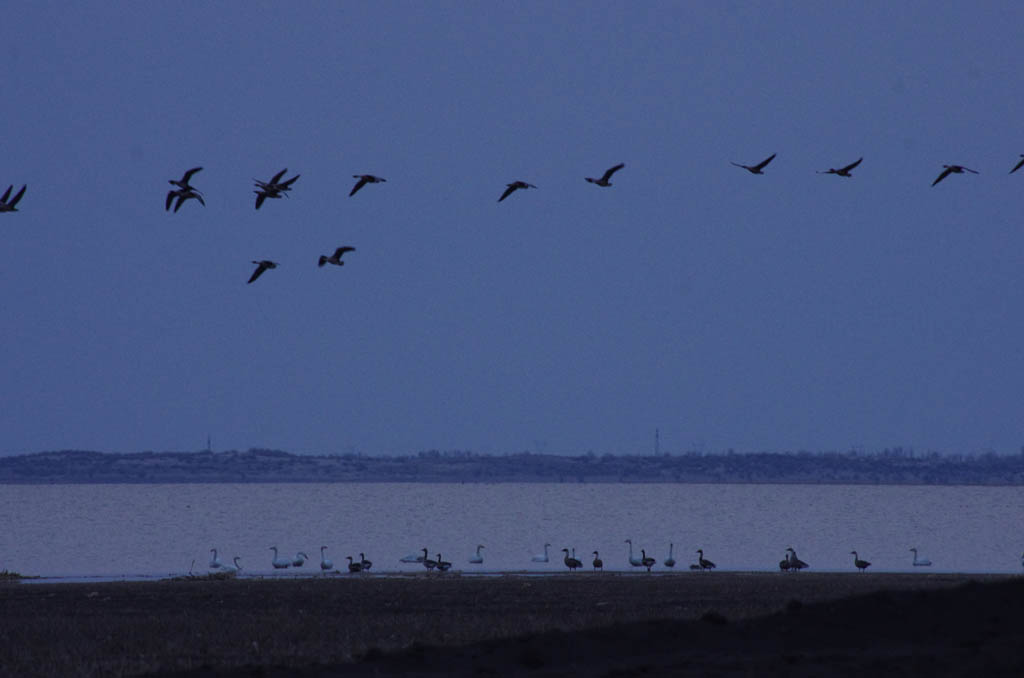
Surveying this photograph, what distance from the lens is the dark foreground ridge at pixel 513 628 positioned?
54.7 feet

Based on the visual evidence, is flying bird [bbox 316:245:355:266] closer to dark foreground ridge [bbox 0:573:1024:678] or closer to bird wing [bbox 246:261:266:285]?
bird wing [bbox 246:261:266:285]

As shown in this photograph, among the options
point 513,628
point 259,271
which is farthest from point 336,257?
point 513,628

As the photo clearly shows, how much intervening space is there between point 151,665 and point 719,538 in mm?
72618

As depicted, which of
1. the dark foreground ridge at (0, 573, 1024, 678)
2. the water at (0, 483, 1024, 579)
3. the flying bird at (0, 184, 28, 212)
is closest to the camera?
the dark foreground ridge at (0, 573, 1024, 678)

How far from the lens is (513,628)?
25.3 metres

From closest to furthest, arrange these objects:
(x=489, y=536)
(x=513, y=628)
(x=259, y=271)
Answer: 1. (x=513, y=628)
2. (x=259, y=271)
3. (x=489, y=536)

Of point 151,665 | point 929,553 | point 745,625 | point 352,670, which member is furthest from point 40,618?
point 929,553

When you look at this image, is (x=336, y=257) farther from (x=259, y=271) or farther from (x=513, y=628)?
(x=513, y=628)

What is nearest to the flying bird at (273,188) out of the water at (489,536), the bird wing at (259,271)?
the bird wing at (259,271)

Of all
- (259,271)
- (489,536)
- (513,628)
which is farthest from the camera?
(489,536)

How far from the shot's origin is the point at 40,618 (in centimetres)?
2903

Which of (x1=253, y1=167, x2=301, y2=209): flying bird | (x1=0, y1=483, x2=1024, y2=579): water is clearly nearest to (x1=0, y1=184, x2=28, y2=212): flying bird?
(x1=253, y1=167, x2=301, y2=209): flying bird

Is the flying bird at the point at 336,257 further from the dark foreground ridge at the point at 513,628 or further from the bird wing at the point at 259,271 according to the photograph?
the dark foreground ridge at the point at 513,628

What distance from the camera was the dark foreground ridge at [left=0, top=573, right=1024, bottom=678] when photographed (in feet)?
54.7
